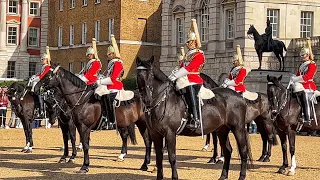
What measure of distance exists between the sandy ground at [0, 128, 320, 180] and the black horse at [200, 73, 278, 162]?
1.25 feet

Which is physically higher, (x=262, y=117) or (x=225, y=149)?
(x=262, y=117)

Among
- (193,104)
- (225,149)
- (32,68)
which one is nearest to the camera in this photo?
(193,104)

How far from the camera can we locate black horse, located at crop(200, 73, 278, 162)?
686 inches

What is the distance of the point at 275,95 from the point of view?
15797 mm

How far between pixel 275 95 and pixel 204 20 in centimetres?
2854

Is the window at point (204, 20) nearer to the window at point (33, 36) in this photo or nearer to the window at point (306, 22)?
the window at point (306, 22)

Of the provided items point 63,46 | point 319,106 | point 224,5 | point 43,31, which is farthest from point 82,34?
point 319,106

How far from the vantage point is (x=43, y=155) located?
19047mm

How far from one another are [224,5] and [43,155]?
81.7ft

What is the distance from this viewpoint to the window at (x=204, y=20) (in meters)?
43.7

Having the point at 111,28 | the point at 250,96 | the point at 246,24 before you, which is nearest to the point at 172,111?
the point at 250,96

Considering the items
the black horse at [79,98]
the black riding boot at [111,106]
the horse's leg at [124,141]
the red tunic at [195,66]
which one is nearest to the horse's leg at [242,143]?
the red tunic at [195,66]

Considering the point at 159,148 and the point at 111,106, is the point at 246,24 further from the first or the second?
the point at 159,148

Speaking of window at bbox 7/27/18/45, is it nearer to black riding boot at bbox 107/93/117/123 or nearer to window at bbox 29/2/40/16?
window at bbox 29/2/40/16
